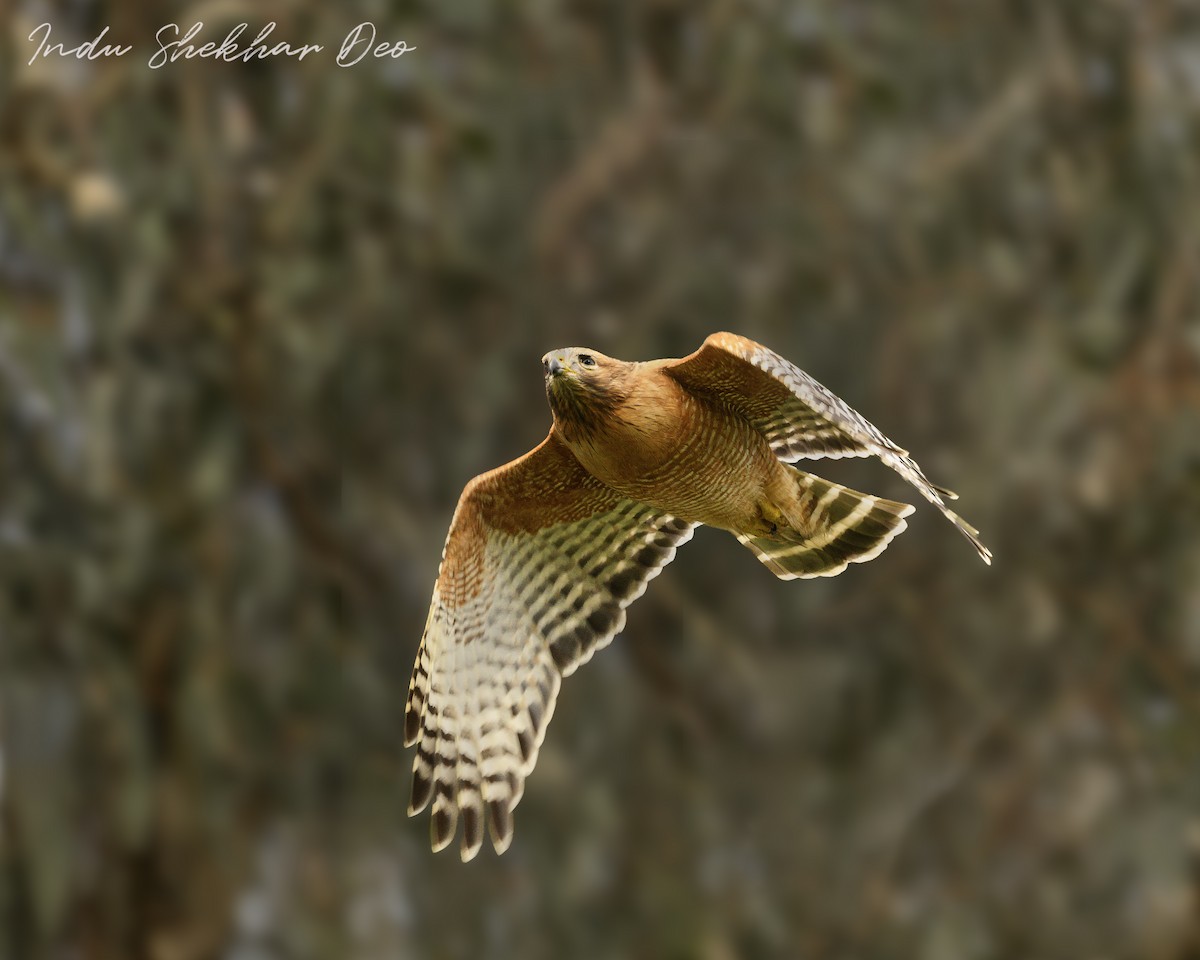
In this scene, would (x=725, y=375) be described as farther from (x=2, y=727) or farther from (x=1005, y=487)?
(x=2, y=727)

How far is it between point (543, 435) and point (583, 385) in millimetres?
3364

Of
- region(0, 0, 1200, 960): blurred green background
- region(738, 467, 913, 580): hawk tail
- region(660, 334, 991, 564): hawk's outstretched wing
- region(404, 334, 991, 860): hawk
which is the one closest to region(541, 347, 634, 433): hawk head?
region(404, 334, 991, 860): hawk

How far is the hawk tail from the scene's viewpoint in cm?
272

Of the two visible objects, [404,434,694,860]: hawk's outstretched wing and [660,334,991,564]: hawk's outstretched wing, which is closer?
[660,334,991,564]: hawk's outstretched wing

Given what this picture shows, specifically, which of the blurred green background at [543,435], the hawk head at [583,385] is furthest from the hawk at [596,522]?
the blurred green background at [543,435]

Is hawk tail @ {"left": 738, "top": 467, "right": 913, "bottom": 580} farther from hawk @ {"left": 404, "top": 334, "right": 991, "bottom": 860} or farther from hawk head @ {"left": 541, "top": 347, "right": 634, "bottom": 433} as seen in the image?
hawk head @ {"left": 541, "top": 347, "right": 634, "bottom": 433}

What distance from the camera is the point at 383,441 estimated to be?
18.9 ft

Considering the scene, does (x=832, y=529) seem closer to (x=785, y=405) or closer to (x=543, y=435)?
(x=785, y=405)

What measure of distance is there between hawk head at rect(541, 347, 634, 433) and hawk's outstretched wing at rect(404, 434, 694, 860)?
0.55 meters

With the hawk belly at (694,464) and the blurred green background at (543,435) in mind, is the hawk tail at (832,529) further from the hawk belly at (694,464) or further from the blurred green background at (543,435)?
the blurred green background at (543,435)

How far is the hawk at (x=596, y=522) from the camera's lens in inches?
91.3

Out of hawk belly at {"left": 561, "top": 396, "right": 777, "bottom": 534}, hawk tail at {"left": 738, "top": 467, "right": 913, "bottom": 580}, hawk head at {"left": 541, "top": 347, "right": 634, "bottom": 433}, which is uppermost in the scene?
hawk head at {"left": 541, "top": 347, "right": 634, "bottom": 433}

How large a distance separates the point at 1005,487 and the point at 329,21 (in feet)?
9.43

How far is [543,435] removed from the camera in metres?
5.62
